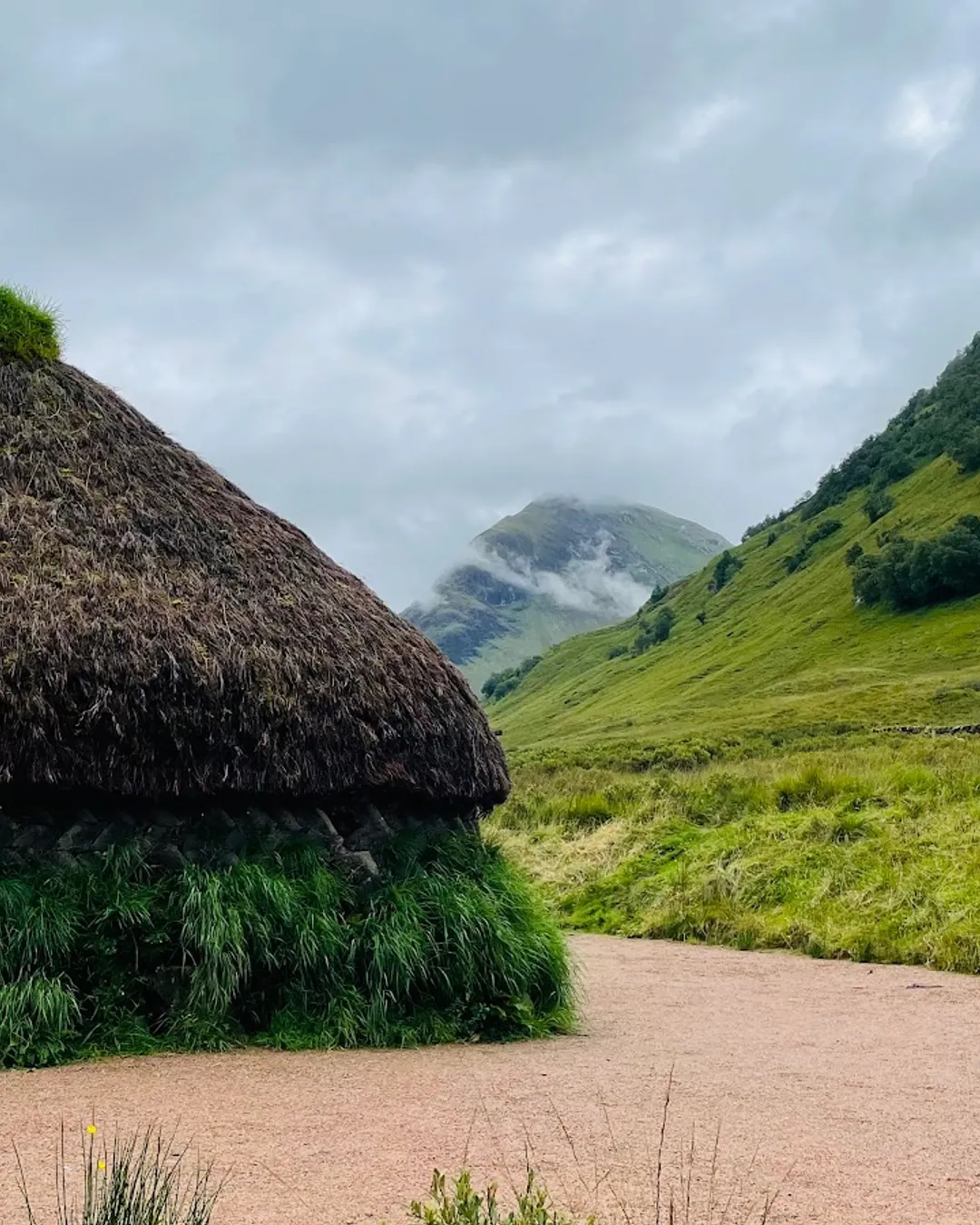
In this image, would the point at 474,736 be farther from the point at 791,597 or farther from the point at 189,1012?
the point at 791,597

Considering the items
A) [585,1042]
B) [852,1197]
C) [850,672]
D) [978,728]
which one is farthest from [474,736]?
[850,672]

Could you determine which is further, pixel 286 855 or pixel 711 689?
pixel 711 689

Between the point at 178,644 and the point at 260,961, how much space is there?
2.38 m

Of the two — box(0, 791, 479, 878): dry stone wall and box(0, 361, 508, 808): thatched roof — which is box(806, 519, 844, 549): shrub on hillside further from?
box(0, 791, 479, 878): dry stone wall

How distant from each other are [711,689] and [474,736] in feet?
250

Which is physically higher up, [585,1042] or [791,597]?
[791,597]

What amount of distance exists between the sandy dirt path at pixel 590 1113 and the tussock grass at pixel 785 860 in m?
3.63

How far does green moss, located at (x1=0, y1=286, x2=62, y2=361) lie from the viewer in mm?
11016

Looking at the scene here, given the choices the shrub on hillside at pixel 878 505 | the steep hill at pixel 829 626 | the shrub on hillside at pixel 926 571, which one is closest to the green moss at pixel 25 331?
the steep hill at pixel 829 626

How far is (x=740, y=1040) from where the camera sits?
890 centimetres

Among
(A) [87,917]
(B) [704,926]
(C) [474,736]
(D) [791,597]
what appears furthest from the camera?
(D) [791,597]

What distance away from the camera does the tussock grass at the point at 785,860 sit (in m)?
13.4

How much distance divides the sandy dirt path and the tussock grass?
143 inches

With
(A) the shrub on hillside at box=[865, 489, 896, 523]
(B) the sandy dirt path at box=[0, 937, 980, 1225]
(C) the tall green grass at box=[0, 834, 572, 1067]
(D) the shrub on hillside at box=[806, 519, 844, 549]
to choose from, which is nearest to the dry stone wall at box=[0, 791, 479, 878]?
(C) the tall green grass at box=[0, 834, 572, 1067]
